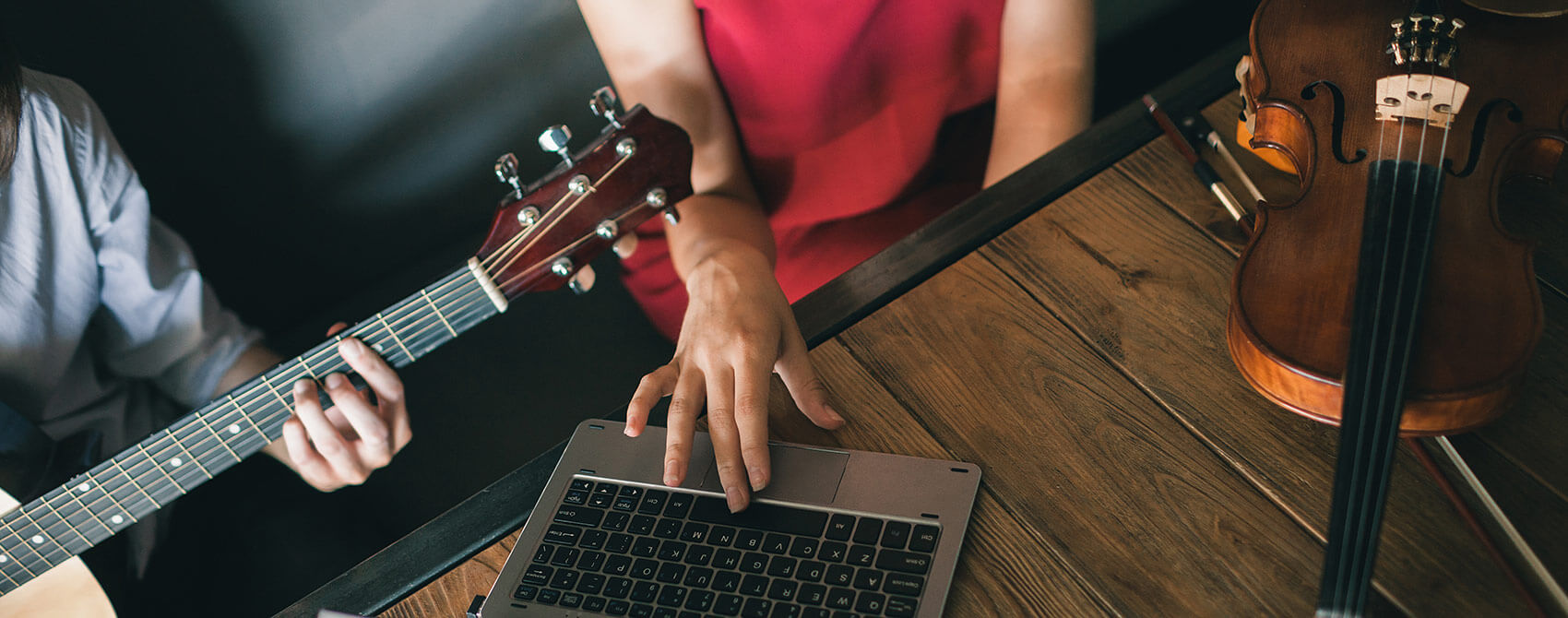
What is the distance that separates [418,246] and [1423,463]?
120 centimetres

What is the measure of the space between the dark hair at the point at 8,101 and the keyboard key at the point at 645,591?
79 centimetres

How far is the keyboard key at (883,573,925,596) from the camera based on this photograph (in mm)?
487

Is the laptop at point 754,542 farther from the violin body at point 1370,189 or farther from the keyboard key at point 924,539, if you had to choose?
the violin body at point 1370,189

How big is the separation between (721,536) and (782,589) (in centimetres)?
6

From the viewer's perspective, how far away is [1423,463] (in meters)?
0.50

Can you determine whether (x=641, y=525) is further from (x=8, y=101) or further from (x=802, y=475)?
Result: (x=8, y=101)

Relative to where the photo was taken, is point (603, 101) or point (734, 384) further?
point (603, 101)

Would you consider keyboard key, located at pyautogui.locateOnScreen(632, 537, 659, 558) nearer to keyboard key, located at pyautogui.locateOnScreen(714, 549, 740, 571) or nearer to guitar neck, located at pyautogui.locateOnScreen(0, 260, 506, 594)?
keyboard key, located at pyautogui.locateOnScreen(714, 549, 740, 571)

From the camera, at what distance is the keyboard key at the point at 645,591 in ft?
1.68

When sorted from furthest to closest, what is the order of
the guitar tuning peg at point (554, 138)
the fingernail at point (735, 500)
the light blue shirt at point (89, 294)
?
1. the light blue shirt at point (89, 294)
2. the guitar tuning peg at point (554, 138)
3. the fingernail at point (735, 500)

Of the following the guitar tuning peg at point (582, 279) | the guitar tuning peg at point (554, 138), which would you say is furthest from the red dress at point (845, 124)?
the guitar tuning peg at point (554, 138)

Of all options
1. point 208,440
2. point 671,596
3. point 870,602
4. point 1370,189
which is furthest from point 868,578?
point 208,440

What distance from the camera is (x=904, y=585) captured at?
0.49 metres

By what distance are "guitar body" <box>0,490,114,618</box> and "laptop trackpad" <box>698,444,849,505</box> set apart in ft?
2.54
